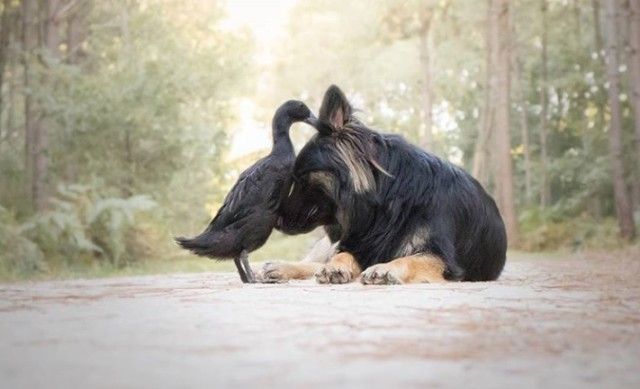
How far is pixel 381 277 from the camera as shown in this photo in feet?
17.2

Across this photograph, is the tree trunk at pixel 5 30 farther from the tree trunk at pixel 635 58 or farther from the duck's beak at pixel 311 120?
the duck's beak at pixel 311 120

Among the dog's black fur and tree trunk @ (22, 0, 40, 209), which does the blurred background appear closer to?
tree trunk @ (22, 0, 40, 209)

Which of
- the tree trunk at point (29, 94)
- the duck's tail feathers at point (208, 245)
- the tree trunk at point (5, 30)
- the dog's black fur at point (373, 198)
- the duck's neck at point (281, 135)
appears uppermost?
the tree trunk at point (5, 30)

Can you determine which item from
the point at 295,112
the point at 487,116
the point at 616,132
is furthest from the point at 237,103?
the point at 295,112

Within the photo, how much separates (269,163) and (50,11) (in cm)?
1057

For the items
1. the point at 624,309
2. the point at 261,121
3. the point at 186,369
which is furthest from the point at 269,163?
the point at 261,121

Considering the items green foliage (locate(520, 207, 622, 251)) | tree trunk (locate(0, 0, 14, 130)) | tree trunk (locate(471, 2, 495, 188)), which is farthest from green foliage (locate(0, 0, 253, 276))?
green foliage (locate(520, 207, 622, 251))

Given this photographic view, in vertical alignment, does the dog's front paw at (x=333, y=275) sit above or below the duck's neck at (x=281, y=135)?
below

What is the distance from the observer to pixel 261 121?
3425cm

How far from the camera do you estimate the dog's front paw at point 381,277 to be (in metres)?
5.23

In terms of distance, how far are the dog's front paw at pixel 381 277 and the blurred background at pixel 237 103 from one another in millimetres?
1940

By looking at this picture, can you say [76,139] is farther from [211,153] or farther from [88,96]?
[211,153]

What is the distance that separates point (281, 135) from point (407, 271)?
1.53 metres

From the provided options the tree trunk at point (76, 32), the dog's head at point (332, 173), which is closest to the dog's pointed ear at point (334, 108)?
the dog's head at point (332, 173)
